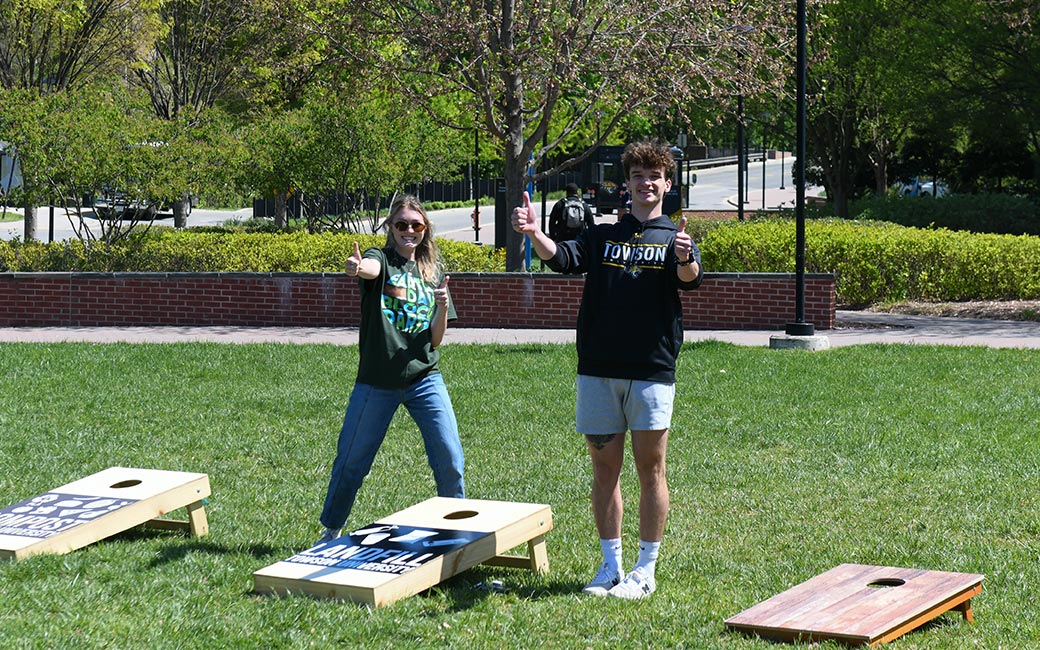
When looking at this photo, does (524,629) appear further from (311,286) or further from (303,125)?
(303,125)

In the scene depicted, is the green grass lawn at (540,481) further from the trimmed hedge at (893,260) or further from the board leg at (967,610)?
the trimmed hedge at (893,260)

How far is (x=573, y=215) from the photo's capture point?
21.1ft

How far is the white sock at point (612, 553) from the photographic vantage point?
6.21 meters

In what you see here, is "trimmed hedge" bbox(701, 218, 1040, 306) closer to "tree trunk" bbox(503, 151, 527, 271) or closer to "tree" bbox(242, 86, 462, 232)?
"tree trunk" bbox(503, 151, 527, 271)

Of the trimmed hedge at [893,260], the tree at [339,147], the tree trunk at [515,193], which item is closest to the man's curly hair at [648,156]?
the trimmed hedge at [893,260]

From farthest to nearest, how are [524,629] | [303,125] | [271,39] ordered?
[271,39], [303,125], [524,629]

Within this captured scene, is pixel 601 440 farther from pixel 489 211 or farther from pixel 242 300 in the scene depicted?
pixel 489 211

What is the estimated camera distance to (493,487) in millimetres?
8469

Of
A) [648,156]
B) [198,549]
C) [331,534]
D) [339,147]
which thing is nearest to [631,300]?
[648,156]

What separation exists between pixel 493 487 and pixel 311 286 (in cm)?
982

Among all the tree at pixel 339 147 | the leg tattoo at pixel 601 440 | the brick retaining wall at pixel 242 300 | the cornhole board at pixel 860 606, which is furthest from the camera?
the tree at pixel 339 147

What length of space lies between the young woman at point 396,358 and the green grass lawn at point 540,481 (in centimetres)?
58

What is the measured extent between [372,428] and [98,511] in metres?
1.44

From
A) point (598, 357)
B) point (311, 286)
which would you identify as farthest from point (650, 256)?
point (311, 286)
